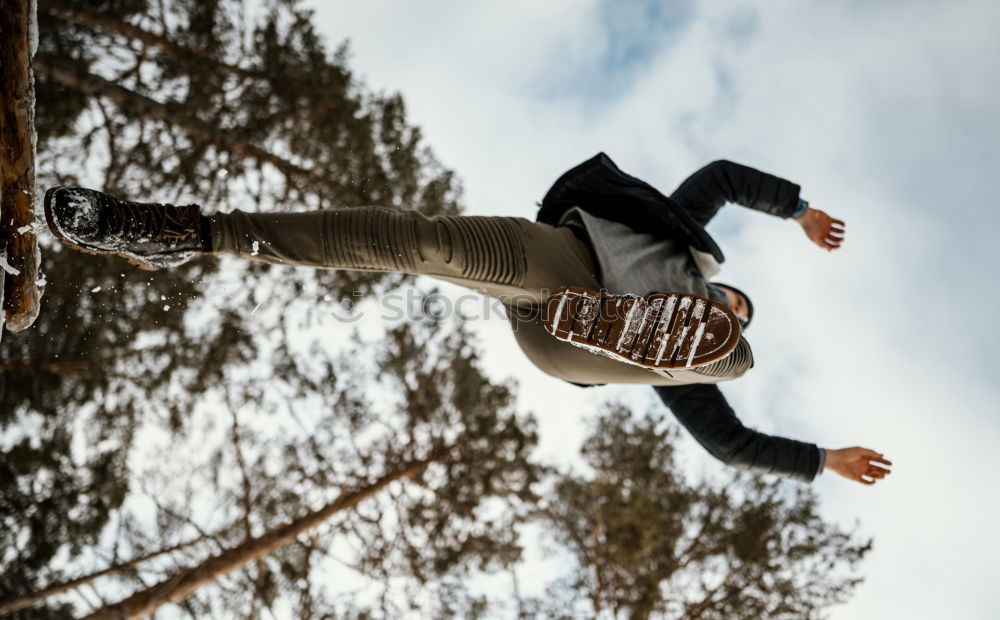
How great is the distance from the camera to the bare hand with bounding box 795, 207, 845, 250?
2641mm

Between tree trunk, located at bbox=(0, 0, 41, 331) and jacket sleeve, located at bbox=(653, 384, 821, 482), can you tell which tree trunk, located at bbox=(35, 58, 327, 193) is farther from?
jacket sleeve, located at bbox=(653, 384, 821, 482)

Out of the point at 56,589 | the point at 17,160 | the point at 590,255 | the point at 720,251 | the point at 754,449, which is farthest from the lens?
the point at 56,589

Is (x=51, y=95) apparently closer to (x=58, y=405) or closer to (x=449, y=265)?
(x=58, y=405)

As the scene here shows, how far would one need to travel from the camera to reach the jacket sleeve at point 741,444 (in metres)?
2.54

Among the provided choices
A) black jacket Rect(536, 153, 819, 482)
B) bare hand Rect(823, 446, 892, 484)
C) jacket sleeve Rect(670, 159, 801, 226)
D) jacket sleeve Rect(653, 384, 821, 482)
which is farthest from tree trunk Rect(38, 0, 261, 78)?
bare hand Rect(823, 446, 892, 484)

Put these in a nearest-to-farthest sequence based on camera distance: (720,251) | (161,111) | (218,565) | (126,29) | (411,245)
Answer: (411,245) → (720,251) → (218,565) → (161,111) → (126,29)

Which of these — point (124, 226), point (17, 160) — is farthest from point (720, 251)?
point (17, 160)

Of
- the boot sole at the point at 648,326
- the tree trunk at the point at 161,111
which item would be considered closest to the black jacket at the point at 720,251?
the boot sole at the point at 648,326

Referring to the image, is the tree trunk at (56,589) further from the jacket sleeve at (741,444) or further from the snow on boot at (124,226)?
the jacket sleeve at (741,444)

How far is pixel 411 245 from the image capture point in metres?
1.68

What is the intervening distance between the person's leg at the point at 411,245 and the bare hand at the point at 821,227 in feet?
4.30

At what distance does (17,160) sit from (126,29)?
4.46 meters

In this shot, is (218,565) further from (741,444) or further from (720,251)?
(720,251)

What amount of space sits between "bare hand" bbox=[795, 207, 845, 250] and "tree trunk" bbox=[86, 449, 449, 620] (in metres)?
3.92
